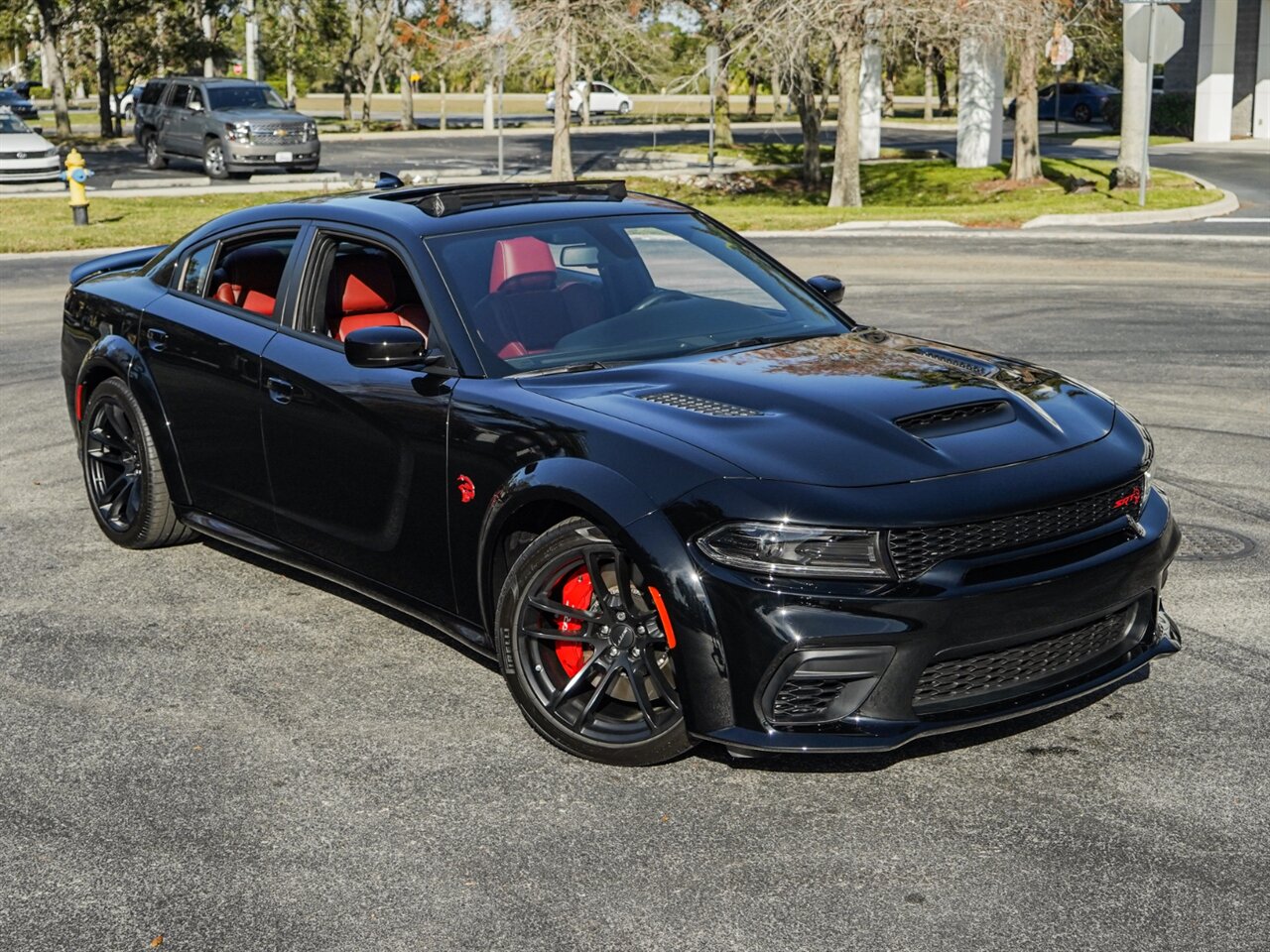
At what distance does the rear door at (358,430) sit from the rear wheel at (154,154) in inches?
1324

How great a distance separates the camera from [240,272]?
689cm

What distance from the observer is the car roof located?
234 inches

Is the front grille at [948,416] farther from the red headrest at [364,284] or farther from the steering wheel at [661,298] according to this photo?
the red headrest at [364,284]

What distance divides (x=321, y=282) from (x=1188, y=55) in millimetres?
56658

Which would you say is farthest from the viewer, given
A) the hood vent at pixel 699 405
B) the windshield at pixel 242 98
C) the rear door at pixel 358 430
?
the windshield at pixel 242 98

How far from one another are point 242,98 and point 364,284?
104ft

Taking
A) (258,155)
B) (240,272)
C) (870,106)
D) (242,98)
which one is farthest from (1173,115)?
(240,272)

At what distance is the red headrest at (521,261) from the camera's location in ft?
18.7

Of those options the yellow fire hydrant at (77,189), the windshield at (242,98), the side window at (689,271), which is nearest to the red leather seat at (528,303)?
the side window at (689,271)

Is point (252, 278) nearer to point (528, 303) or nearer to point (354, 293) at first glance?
point (354, 293)

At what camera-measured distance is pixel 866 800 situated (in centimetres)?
464

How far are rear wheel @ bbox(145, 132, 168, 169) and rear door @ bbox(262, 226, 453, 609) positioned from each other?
33.6 metres

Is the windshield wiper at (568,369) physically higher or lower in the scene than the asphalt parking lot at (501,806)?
higher

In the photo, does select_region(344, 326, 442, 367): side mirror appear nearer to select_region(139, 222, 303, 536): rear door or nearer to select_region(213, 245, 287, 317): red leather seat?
select_region(139, 222, 303, 536): rear door
